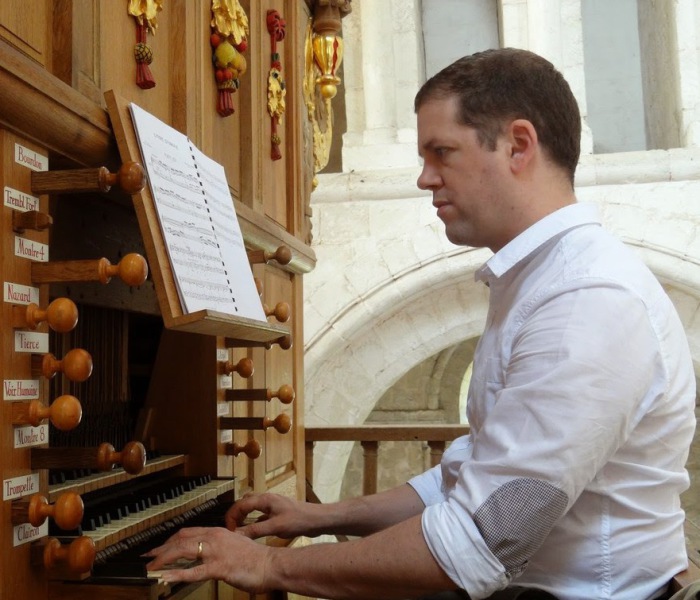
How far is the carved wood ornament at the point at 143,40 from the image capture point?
2.04 metres

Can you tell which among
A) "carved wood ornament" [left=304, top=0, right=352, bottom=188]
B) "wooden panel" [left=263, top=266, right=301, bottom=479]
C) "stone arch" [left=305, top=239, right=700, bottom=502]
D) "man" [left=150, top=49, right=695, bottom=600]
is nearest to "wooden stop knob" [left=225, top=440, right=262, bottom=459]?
"wooden panel" [left=263, top=266, right=301, bottom=479]

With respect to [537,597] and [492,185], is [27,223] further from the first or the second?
[537,597]

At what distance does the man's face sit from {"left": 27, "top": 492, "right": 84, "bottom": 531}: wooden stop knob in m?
0.85

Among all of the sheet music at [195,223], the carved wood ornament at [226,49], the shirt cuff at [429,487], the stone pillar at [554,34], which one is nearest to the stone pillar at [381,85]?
the stone pillar at [554,34]

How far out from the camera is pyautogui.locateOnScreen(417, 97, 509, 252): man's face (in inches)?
68.6

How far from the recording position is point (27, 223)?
1.49m

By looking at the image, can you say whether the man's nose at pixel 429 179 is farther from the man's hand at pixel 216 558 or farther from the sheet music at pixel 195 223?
the man's hand at pixel 216 558

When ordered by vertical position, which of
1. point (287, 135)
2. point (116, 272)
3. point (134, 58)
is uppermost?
point (287, 135)

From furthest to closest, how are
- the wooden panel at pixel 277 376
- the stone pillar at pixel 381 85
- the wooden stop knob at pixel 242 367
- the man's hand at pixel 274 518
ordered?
the stone pillar at pixel 381 85
the wooden panel at pixel 277 376
the wooden stop knob at pixel 242 367
the man's hand at pixel 274 518

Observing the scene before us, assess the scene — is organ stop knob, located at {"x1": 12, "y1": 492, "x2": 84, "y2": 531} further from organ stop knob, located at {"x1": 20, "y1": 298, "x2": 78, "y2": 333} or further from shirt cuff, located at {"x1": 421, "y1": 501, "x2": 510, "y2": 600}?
shirt cuff, located at {"x1": 421, "y1": 501, "x2": 510, "y2": 600}

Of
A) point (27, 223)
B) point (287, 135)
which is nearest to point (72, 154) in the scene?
point (27, 223)

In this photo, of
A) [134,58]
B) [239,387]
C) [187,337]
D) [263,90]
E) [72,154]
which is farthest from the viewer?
[263,90]

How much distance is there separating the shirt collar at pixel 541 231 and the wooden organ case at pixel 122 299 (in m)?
0.56

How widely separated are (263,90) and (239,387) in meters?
1.06
